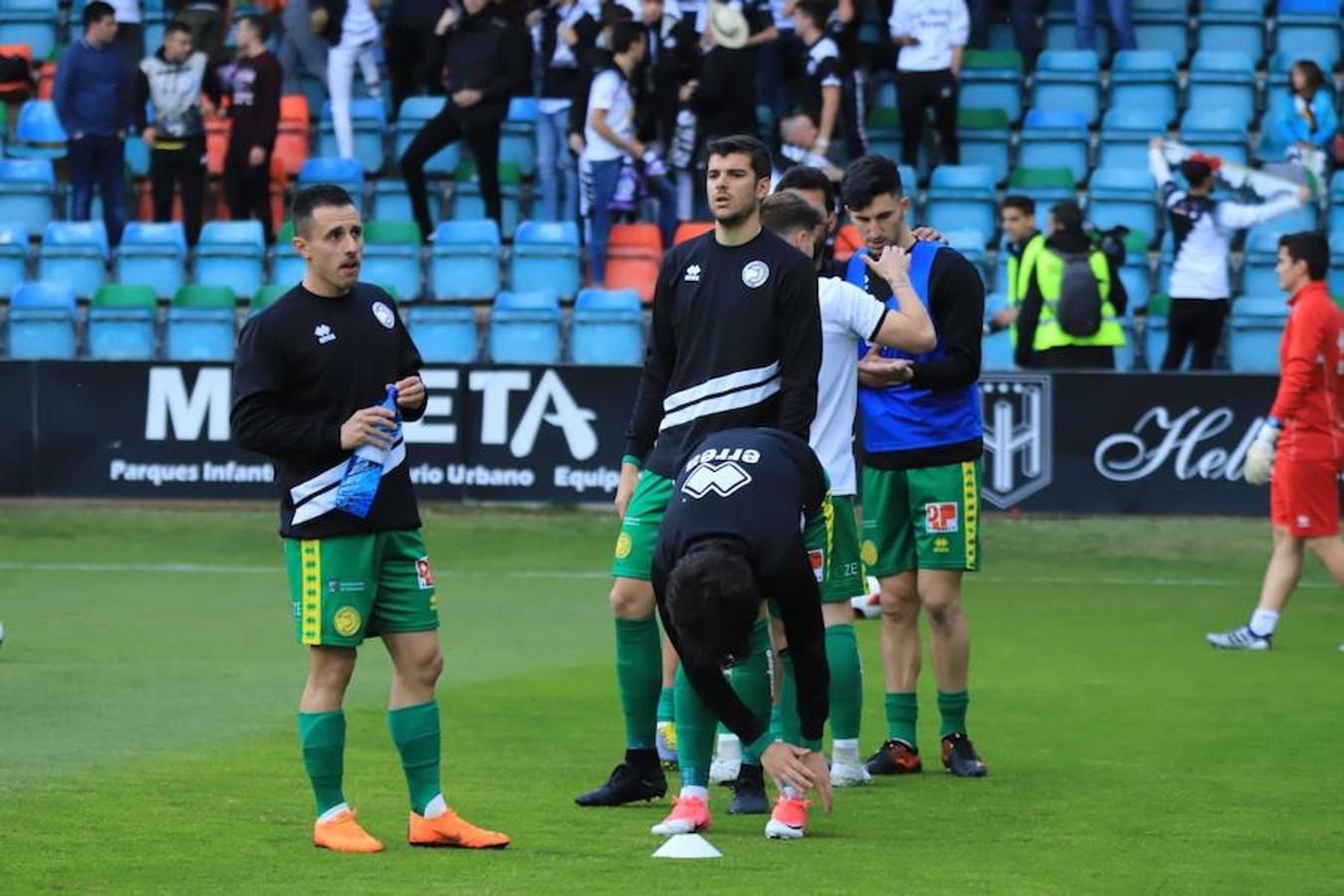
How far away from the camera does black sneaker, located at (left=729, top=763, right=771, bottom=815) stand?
775 centimetres

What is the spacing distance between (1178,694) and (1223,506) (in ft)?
21.9

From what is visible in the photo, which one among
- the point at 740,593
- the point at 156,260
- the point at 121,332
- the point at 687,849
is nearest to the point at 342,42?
the point at 156,260

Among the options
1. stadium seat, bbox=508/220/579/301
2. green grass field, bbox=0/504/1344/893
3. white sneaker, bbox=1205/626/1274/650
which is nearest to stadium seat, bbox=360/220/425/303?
stadium seat, bbox=508/220/579/301

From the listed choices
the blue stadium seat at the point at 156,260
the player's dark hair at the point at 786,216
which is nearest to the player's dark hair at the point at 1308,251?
the player's dark hair at the point at 786,216

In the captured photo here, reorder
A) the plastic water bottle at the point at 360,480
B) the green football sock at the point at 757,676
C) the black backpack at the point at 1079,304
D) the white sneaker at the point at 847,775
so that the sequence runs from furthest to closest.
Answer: the black backpack at the point at 1079,304, the white sneaker at the point at 847,775, the green football sock at the point at 757,676, the plastic water bottle at the point at 360,480

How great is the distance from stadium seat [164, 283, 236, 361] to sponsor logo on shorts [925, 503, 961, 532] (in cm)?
1132

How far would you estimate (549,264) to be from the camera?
2012 centimetres

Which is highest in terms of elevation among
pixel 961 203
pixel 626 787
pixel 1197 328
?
pixel 961 203

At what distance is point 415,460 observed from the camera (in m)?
18.1

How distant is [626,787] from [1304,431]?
593 centimetres

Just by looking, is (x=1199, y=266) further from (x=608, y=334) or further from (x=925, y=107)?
(x=608, y=334)

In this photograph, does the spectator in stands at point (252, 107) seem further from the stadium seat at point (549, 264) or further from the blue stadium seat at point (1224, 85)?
the blue stadium seat at point (1224, 85)

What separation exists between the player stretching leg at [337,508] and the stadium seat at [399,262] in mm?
12937

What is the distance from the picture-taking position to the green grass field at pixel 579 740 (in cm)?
677
